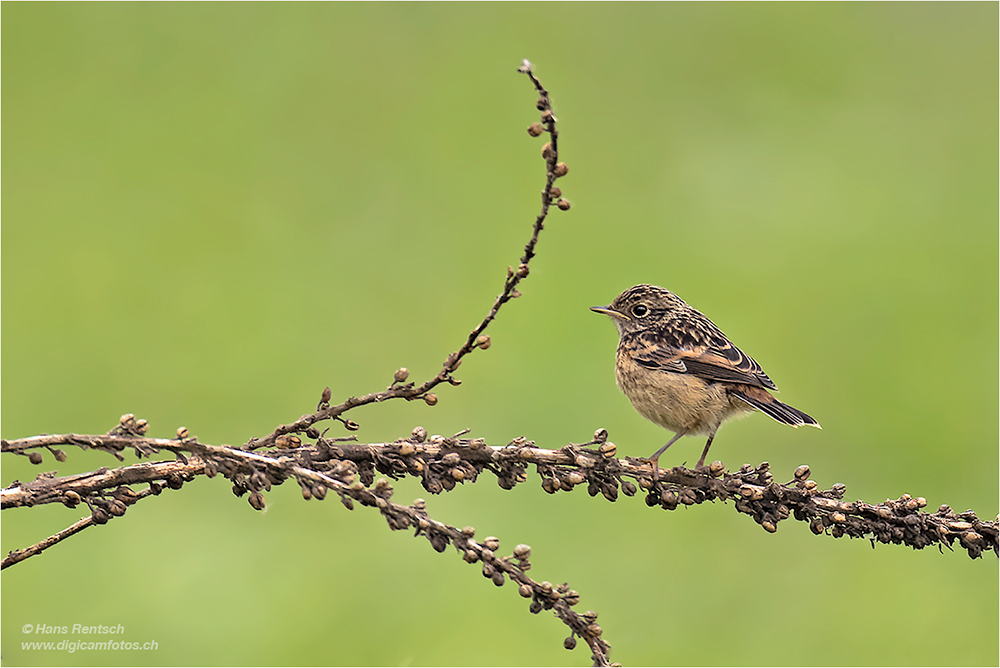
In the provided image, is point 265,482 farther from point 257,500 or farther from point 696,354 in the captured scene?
point 696,354

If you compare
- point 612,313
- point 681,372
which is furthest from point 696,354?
point 612,313

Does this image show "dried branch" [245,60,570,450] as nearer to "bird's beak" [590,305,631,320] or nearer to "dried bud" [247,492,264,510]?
"dried bud" [247,492,264,510]

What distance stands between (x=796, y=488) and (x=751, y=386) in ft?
3.37

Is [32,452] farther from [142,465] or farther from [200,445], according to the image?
[200,445]

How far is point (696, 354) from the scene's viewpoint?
3186 millimetres

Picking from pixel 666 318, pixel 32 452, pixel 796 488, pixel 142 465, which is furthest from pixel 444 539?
pixel 666 318

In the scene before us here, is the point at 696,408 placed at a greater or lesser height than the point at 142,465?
greater

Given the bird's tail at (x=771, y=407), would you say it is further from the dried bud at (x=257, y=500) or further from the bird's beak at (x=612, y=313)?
the dried bud at (x=257, y=500)

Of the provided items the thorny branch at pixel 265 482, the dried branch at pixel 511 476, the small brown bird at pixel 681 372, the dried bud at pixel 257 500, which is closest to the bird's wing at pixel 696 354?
the small brown bird at pixel 681 372

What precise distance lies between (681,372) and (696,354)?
0.15 metres

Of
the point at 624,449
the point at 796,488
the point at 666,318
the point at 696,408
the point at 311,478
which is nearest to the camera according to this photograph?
the point at 311,478

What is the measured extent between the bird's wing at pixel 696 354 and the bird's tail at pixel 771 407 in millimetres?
33

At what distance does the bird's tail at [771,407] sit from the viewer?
278 centimetres

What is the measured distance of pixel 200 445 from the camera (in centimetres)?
161
